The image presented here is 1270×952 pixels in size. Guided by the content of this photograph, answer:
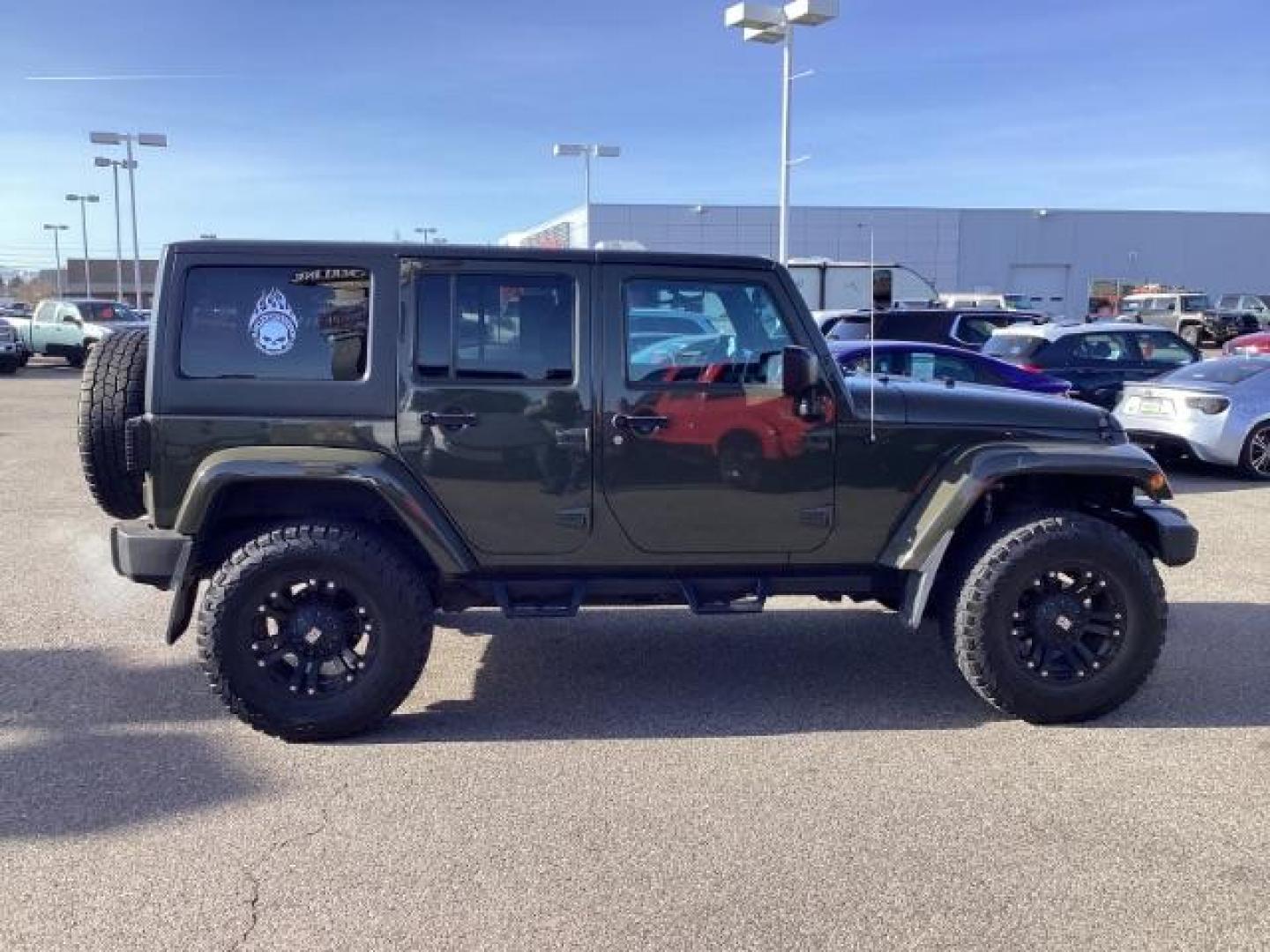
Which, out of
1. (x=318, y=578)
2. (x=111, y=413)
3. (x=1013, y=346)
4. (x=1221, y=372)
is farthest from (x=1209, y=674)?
(x=1013, y=346)

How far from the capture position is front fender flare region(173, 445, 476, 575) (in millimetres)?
4207

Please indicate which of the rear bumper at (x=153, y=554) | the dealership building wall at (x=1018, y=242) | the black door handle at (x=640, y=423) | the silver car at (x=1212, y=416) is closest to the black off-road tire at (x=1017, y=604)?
the black door handle at (x=640, y=423)

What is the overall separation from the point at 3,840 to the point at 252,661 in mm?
1049

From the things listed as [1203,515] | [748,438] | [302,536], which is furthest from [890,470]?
[1203,515]

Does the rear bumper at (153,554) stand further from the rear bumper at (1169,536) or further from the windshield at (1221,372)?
the windshield at (1221,372)

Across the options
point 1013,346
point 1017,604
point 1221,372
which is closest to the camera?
point 1017,604

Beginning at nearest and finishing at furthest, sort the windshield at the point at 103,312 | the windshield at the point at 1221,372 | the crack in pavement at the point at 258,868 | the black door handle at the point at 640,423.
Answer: the crack in pavement at the point at 258,868
the black door handle at the point at 640,423
the windshield at the point at 1221,372
the windshield at the point at 103,312

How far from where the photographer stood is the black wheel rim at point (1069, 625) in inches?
181

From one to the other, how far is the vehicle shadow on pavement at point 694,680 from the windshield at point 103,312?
26.9m

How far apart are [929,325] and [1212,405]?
17.9 ft

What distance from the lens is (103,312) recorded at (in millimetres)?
29359

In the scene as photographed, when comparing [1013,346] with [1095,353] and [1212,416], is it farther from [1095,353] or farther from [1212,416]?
[1212,416]

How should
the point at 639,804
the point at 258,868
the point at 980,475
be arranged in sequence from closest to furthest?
1. the point at 258,868
2. the point at 639,804
3. the point at 980,475

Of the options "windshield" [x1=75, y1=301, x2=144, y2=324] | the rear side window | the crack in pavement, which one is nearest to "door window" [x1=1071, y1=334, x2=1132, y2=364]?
the rear side window
